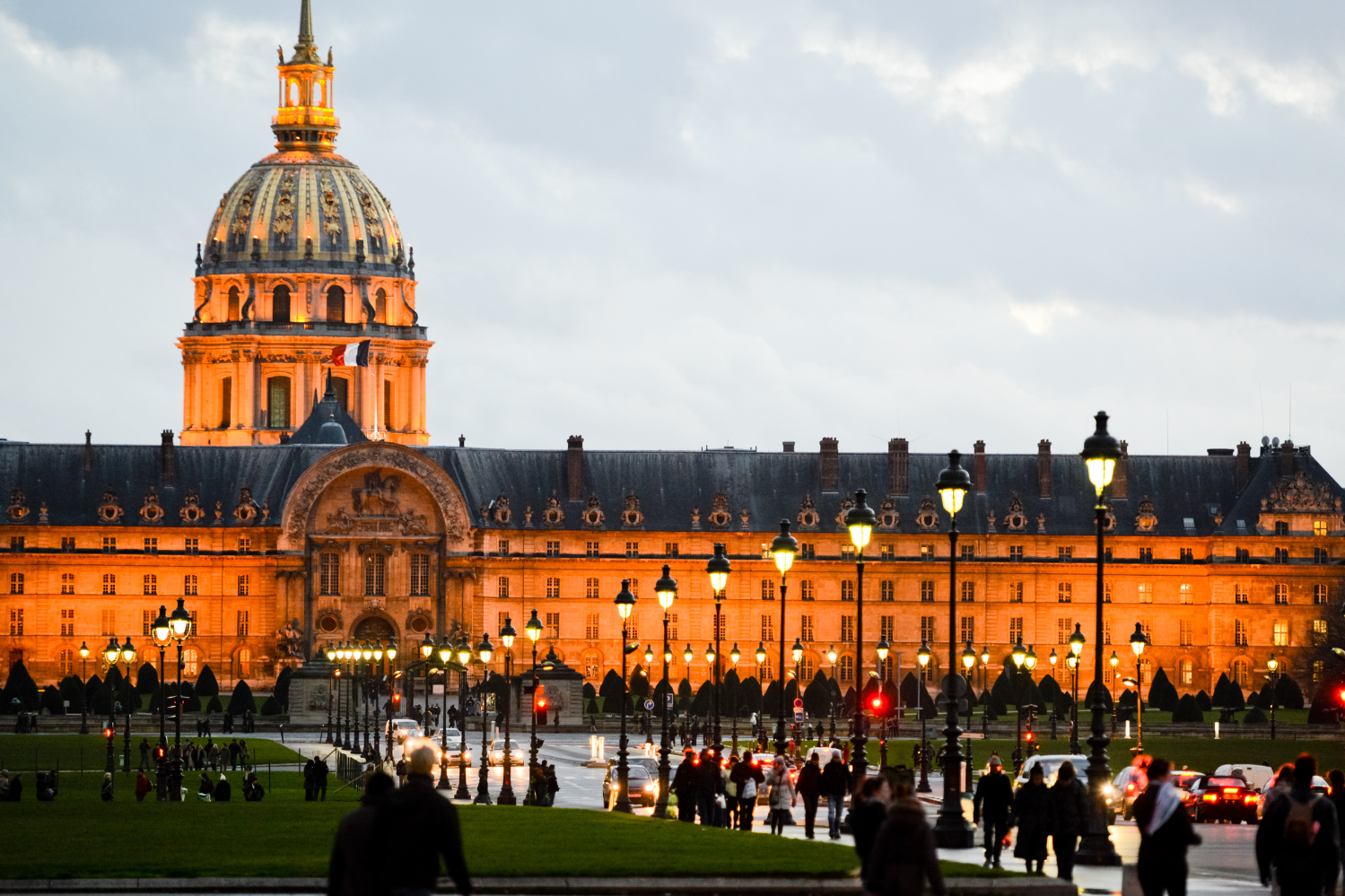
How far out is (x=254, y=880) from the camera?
112 feet

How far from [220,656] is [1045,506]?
40.6 meters

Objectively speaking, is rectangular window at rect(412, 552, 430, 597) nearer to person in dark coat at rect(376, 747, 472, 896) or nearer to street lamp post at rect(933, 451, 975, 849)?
street lamp post at rect(933, 451, 975, 849)

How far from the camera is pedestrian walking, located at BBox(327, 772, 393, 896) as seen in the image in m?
22.9

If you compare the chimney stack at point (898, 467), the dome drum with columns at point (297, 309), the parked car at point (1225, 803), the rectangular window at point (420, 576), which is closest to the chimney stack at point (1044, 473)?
the chimney stack at point (898, 467)

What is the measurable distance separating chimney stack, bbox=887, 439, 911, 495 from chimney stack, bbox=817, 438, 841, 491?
262 centimetres

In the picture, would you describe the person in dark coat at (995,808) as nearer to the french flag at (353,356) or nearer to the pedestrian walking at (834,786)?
the pedestrian walking at (834,786)

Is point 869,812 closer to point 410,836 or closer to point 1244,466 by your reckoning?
point 410,836

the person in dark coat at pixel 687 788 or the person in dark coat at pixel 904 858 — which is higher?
the person in dark coat at pixel 904 858

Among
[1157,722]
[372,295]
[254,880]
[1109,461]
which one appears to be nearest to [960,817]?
[1109,461]

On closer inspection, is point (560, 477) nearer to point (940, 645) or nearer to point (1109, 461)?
point (940, 645)

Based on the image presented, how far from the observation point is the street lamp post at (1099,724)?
35.7 metres

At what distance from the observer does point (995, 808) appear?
125ft

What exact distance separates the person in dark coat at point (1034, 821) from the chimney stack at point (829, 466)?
110724 millimetres

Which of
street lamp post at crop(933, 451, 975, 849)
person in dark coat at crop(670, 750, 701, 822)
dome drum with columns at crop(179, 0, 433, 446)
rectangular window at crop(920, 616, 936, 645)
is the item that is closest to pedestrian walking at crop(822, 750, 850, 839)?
street lamp post at crop(933, 451, 975, 849)
